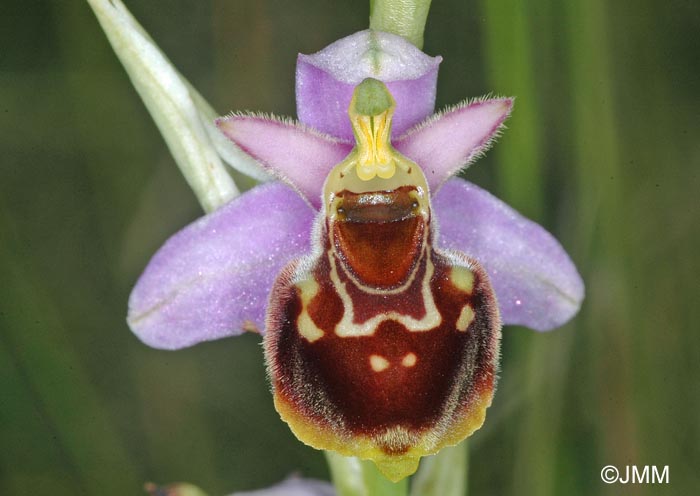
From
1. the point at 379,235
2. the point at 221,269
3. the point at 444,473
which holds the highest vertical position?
the point at 379,235

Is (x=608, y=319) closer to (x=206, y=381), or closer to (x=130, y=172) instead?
(x=206, y=381)

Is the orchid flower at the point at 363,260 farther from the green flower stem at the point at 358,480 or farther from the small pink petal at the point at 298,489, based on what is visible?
the small pink petal at the point at 298,489

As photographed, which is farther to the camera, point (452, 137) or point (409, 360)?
point (452, 137)

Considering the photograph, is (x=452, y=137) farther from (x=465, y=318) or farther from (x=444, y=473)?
(x=444, y=473)

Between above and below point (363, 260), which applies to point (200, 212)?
below

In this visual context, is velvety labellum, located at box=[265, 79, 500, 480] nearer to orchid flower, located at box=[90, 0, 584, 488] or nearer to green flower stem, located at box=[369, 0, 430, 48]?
orchid flower, located at box=[90, 0, 584, 488]

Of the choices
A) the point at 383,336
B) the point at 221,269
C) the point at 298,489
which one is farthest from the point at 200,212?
the point at 383,336
